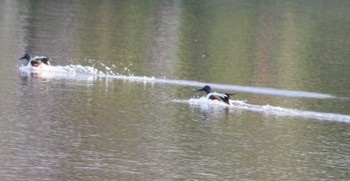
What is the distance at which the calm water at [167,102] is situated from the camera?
28.4m

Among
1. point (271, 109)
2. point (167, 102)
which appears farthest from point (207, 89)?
point (271, 109)

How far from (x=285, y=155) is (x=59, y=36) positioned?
106 ft

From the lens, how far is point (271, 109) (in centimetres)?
3931

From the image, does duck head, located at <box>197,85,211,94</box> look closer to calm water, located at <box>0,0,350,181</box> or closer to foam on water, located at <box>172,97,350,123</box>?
calm water, located at <box>0,0,350,181</box>

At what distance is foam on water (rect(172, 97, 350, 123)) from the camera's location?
38.5 m

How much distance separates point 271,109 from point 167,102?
366 centimetres

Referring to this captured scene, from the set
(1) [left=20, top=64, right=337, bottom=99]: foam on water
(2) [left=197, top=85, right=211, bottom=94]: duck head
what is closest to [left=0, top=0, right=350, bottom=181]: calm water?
(1) [left=20, top=64, right=337, bottom=99]: foam on water

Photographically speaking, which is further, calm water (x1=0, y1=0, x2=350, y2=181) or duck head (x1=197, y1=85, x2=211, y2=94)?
duck head (x1=197, y1=85, x2=211, y2=94)

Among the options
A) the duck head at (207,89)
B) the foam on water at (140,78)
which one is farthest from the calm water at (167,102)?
the duck head at (207,89)

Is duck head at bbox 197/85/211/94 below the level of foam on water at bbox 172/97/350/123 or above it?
above

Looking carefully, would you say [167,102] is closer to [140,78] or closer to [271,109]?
[271,109]

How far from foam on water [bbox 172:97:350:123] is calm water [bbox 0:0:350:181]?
7 cm

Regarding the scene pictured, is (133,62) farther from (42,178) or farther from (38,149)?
(42,178)

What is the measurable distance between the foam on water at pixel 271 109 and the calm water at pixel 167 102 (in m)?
0.07
